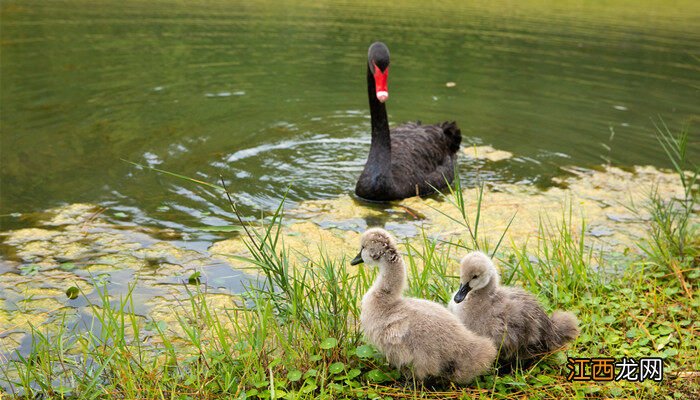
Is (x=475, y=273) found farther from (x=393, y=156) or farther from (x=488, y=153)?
(x=488, y=153)

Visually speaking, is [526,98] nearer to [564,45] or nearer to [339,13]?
[564,45]

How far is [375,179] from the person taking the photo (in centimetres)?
514

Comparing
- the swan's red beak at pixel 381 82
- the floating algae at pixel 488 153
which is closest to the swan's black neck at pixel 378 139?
the swan's red beak at pixel 381 82

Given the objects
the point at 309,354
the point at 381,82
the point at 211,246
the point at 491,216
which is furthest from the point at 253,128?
the point at 309,354

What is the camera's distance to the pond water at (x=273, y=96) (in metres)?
5.59

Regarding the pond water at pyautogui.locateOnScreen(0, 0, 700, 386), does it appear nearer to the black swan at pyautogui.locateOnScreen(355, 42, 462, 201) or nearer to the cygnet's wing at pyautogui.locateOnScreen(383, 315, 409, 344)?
the black swan at pyautogui.locateOnScreen(355, 42, 462, 201)

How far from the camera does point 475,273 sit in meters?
2.48

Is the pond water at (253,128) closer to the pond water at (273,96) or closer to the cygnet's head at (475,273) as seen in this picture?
the pond water at (273,96)

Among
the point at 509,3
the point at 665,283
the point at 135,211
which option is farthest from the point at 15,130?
the point at 509,3

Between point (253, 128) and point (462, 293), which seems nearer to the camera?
point (462, 293)

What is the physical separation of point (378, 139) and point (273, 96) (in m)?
3.73

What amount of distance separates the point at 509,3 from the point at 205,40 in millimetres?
11747

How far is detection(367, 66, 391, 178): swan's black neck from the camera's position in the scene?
519 cm

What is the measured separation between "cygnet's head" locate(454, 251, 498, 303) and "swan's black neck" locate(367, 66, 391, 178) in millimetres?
2665
